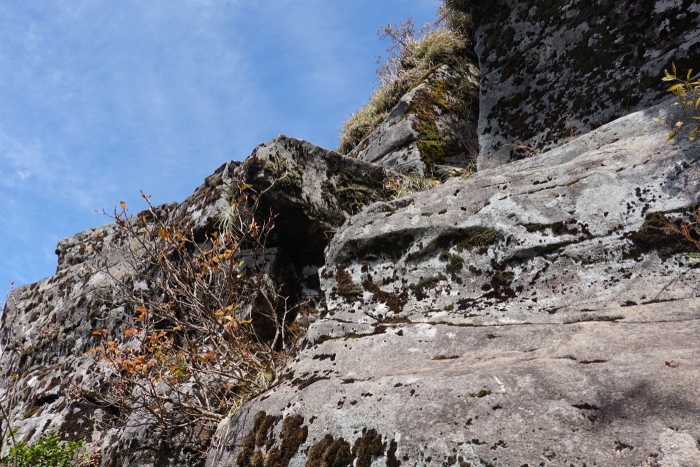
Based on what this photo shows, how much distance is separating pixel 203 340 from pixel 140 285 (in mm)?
2547

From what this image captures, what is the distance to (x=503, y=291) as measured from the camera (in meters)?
4.37

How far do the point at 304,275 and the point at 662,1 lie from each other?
577cm

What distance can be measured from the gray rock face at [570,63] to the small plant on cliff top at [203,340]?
353 centimetres

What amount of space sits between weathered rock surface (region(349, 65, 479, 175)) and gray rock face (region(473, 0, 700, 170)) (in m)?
1.13

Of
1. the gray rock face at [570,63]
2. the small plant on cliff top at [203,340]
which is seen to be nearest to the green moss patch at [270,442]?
the small plant on cliff top at [203,340]

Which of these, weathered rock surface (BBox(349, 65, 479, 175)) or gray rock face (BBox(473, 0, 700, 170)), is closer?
gray rock face (BBox(473, 0, 700, 170))

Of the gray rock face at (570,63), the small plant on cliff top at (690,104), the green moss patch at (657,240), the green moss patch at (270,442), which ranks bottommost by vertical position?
the green moss patch at (657,240)

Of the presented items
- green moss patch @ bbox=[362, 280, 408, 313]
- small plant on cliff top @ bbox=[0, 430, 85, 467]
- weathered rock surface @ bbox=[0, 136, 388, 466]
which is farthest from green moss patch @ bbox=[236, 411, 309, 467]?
small plant on cliff top @ bbox=[0, 430, 85, 467]

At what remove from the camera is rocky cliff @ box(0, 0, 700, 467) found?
9.45 ft

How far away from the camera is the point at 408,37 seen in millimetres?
12273

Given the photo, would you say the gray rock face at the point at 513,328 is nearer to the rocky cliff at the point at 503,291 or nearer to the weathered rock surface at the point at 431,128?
the rocky cliff at the point at 503,291

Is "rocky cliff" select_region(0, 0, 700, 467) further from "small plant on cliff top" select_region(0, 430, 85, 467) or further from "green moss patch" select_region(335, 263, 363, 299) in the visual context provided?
"small plant on cliff top" select_region(0, 430, 85, 467)

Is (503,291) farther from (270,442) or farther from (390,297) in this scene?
(270,442)

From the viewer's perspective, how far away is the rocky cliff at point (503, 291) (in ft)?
9.45
